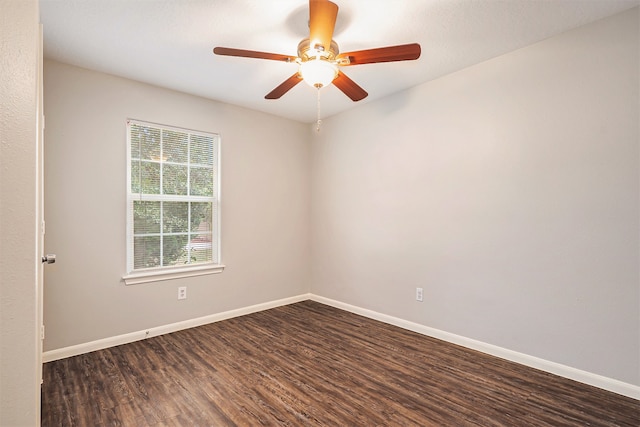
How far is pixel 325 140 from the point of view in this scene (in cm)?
432

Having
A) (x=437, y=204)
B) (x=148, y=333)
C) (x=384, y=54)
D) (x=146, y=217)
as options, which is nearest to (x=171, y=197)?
(x=146, y=217)

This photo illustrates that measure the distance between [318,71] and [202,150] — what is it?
6.59 ft

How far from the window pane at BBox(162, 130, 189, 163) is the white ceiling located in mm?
538

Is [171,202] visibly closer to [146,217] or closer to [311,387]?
[146,217]

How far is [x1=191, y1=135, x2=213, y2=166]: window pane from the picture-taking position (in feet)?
11.5

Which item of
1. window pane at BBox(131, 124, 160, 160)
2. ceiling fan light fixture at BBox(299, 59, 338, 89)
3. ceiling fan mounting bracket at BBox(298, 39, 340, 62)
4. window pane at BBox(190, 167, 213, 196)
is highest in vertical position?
ceiling fan mounting bracket at BBox(298, 39, 340, 62)

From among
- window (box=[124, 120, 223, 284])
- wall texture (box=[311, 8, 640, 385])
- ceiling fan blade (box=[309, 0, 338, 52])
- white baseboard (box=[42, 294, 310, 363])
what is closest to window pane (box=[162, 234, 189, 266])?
window (box=[124, 120, 223, 284])

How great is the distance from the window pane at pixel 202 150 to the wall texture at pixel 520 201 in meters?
1.67

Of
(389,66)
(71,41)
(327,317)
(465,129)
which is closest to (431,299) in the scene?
(327,317)

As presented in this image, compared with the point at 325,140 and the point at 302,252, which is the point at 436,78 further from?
the point at 302,252

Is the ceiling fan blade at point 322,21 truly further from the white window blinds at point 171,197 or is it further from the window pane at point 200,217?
the window pane at point 200,217

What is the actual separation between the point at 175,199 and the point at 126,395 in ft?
5.93

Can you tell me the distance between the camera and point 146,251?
3201 mm

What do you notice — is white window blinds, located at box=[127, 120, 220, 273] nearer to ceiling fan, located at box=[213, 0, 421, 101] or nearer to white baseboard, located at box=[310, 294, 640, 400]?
ceiling fan, located at box=[213, 0, 421, 101]
